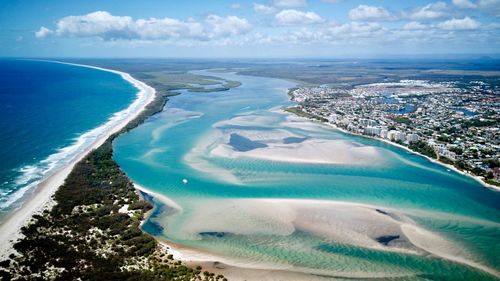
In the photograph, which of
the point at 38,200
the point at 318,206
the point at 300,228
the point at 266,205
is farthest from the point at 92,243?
the point at 318,206

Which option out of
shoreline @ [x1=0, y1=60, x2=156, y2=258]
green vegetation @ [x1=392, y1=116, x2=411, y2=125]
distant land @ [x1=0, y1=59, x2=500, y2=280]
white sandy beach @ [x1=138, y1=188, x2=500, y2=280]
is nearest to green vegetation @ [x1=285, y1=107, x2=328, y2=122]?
distant land @ [x1=0, y1=59, x2=500, y2=280]

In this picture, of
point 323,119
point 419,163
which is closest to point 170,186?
point 419,163

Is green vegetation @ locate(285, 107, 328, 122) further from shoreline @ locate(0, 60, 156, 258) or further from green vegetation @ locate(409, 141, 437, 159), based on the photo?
shoreline @ locate(0, 60, 156, 258)

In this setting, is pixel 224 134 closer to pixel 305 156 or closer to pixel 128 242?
pixel 305 156

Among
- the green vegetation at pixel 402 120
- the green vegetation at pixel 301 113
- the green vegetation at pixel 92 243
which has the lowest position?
the green vegetation at pixel 92 243

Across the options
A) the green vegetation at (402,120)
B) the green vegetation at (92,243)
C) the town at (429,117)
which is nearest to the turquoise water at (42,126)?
the green vegetation at (92,243)

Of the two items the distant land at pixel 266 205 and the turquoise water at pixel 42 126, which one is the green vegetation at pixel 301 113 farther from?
the turquoise water at pixel 42 126
